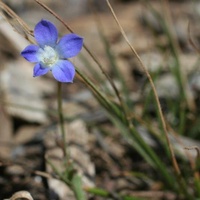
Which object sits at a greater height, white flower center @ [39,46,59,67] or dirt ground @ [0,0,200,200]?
white flower center @ [39,46,59,67]

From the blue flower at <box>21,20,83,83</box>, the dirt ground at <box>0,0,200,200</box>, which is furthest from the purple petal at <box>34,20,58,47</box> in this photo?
the dirt ground at <box>0,0,200,200</box>

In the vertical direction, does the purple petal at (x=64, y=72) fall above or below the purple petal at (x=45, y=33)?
below

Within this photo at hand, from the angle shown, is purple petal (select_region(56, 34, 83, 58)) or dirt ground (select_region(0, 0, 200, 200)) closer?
purple petal (select_region(56, 34, 83, 58))

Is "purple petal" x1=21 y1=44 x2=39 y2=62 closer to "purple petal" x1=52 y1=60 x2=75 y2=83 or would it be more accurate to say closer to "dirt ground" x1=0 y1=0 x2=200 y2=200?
"purple petal" x1=52 y1=60 x2=75 y2=83

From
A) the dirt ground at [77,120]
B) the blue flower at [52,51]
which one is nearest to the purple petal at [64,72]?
the blue flower at [52,51]

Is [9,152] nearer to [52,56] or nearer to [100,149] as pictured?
[100,149]

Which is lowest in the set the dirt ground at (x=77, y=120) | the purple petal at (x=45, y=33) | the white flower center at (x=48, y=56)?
the dirt ground at (x=77, y=120)

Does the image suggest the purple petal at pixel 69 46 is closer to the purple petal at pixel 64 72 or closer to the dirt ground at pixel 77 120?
the purple petal at pixel 64 72
